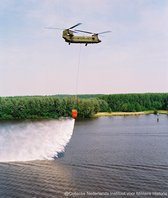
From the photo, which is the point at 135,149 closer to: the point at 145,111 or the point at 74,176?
the point at 74,176

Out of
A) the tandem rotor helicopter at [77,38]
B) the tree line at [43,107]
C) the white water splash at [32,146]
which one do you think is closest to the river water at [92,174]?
the white water splash at [32,146]

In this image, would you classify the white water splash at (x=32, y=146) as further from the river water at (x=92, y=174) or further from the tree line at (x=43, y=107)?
the tree line at (x=43, y=107)

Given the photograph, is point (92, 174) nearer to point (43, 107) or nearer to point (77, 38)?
point (77, 38)

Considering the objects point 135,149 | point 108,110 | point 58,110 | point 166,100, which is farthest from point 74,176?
point 166,100

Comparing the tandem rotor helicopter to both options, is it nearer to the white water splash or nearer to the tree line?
the white water splash

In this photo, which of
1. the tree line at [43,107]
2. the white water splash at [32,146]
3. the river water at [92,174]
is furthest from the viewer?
the tree line at [43,107]

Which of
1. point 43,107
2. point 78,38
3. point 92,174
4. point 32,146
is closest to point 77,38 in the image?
point 78,38

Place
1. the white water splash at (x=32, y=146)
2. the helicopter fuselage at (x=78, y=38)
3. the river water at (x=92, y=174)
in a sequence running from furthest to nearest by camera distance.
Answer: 1. the white water splash at (x=32, y=146)
2. the helicopter fuselage at (x=78, y=38)
3. the river water at (x=92, y=174)

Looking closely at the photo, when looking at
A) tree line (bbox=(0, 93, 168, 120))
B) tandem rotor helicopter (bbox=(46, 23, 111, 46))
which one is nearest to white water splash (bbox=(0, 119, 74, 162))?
tandem rotor helicopter (bbox=(46, 23, 111, 46))
